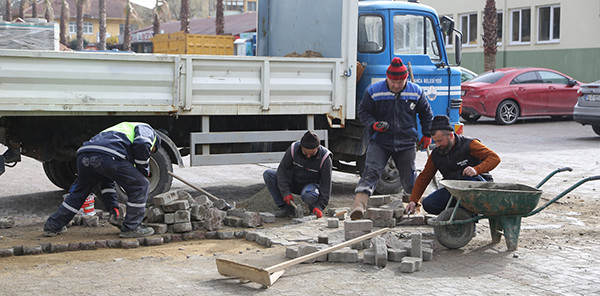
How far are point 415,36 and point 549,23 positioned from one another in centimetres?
2176

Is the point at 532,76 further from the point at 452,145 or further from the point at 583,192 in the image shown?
the point at 452,145

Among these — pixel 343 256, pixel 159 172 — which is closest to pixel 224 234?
pixel 343 256

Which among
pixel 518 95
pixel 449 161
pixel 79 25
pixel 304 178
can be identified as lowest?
pixel 304 178

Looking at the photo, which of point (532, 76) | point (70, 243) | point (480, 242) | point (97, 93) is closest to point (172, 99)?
point (97, 93)

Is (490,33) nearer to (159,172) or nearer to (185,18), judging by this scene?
(185,18)

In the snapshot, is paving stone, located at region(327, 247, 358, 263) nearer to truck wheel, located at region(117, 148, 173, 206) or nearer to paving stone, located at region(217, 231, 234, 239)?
paving stone, located at region(217, 231, 234, 239)

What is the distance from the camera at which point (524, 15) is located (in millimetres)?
31188

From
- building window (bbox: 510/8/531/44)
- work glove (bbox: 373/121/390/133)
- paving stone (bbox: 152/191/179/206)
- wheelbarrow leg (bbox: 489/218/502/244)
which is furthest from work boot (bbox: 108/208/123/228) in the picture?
building window (bbox: 510/8/531/44)

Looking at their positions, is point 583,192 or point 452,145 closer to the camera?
point 452,145

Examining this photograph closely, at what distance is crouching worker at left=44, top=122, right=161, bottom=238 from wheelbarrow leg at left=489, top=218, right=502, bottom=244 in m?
3.32

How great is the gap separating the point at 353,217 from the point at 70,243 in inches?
112

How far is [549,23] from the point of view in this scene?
30.2m

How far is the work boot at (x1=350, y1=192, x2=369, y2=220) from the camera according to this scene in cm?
784

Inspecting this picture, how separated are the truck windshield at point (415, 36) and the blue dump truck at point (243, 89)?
15mm
